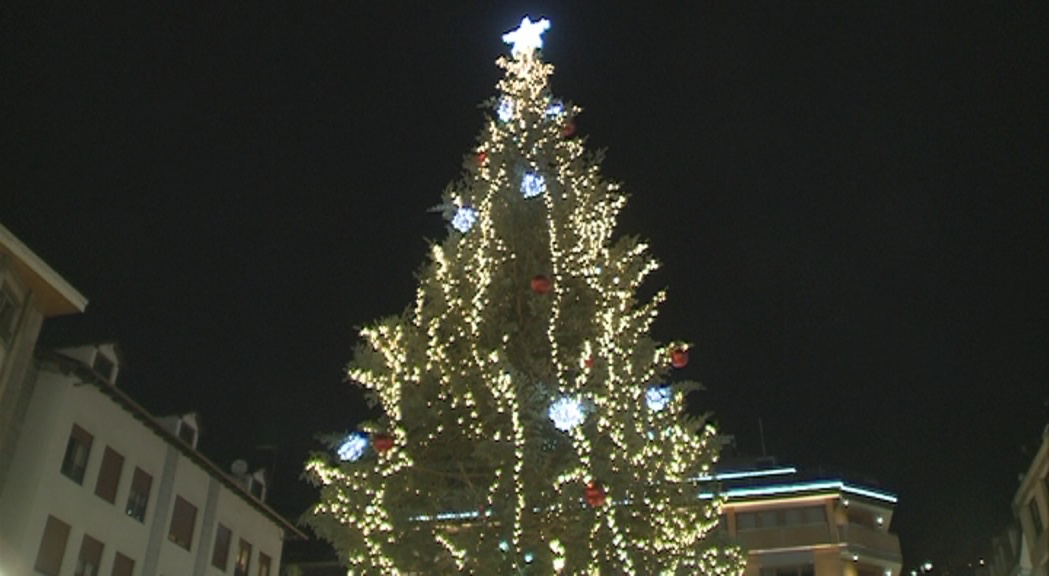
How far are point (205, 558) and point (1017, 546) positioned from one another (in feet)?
107

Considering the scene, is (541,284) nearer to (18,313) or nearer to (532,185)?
(532,185)

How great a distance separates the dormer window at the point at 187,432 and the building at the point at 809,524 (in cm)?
2013

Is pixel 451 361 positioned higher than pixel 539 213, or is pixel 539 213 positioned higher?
pixel 539 213

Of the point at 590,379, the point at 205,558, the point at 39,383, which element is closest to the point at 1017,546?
the point at 205,558

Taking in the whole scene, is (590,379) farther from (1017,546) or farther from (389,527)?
(1017,546)

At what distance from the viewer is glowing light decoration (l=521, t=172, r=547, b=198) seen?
46.3 feet

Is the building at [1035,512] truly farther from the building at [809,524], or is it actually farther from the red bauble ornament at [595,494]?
the red bauble ornament at [595,494]

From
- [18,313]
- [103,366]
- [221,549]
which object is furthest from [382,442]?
[221,549]

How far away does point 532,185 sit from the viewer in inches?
558

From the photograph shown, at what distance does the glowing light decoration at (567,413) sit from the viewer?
11.7 m

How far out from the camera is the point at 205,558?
27891mm

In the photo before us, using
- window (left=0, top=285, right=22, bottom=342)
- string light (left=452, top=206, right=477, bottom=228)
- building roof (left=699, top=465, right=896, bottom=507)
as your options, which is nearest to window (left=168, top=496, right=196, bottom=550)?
window (left=0, top=285, right=22, bottom=342)

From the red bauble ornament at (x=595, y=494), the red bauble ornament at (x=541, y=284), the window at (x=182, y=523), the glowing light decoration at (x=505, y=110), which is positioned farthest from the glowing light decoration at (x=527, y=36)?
the window at (x=182, y=523)

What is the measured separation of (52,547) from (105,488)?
97.0 inches
